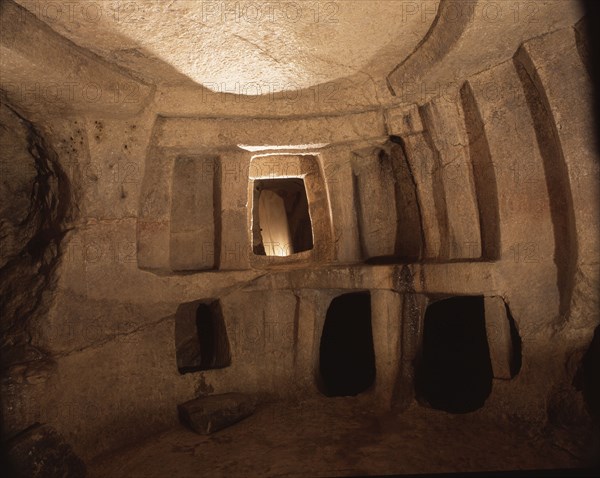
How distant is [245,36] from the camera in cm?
332

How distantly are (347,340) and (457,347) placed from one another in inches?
77.4

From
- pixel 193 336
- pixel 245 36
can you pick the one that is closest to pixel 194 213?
pixel 193 336

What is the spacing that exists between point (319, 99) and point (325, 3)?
52.5 inches

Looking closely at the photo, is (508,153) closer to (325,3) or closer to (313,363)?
(325,3)

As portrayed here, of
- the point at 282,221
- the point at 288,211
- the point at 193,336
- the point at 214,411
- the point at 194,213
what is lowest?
the point at 214,411

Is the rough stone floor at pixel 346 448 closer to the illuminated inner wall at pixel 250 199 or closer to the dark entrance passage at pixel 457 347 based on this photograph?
the illuminated inner wall at pixel 250 199

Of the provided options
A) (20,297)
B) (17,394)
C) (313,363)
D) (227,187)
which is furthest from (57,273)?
(313,363)

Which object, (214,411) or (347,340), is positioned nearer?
(214,411)

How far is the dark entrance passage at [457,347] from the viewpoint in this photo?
6254mm

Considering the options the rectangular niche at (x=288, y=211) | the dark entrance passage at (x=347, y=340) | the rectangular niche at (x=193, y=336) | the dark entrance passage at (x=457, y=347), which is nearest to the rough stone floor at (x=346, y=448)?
the rectangular niche at (x=193, y=336)

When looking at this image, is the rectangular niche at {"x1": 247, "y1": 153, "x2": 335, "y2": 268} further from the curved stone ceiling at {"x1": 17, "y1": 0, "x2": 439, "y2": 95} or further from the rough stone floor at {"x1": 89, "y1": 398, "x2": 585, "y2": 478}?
the rough stone floor at {"x1": 89, "y1": 398, "x2": 585, "y2": 478}

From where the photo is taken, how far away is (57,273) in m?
3.73

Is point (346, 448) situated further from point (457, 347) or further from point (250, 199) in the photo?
point (457, 347)

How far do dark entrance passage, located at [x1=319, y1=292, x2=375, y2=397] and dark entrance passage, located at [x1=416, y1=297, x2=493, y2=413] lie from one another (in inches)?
53.8
